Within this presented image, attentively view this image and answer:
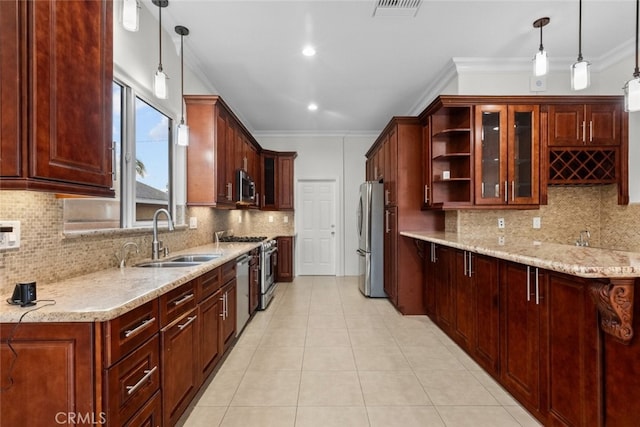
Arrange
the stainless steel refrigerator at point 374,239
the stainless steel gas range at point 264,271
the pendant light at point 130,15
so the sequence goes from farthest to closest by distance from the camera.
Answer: the stainless steel refrigerator at point 374,239
the stainless steel gas range at point 264,271
the pendant light at point 130,15

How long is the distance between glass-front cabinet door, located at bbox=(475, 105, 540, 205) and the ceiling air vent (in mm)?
1247

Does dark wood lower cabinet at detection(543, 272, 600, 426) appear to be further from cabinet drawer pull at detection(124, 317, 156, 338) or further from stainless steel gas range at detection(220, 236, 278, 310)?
stainless steel gas range at detection(220, 236, 278, 310)

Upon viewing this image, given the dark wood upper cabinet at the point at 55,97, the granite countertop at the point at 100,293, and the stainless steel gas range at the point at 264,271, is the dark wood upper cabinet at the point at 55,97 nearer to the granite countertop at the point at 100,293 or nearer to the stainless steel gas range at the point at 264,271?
the granite countertop at the point at 100,293

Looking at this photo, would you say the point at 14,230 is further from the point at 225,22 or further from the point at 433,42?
the point at 433,42

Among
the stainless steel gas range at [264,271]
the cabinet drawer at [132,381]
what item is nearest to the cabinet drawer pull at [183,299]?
the cabinet drawer at [132,381]

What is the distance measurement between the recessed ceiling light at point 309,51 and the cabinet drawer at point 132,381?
2.98m

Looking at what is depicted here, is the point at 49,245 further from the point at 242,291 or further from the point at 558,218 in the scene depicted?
the point at 558,218

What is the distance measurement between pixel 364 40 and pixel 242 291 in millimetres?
2804

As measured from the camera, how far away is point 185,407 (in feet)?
6.24

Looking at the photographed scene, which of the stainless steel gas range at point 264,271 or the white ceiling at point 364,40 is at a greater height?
the white ceiling at point 364,40

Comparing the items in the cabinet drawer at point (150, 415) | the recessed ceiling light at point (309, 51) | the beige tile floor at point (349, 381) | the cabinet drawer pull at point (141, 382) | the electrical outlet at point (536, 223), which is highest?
the recessed ceiling light at point (309, 51)

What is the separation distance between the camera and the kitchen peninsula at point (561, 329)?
1.39m

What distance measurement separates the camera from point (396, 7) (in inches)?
106

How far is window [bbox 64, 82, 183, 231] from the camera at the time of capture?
2.05m
